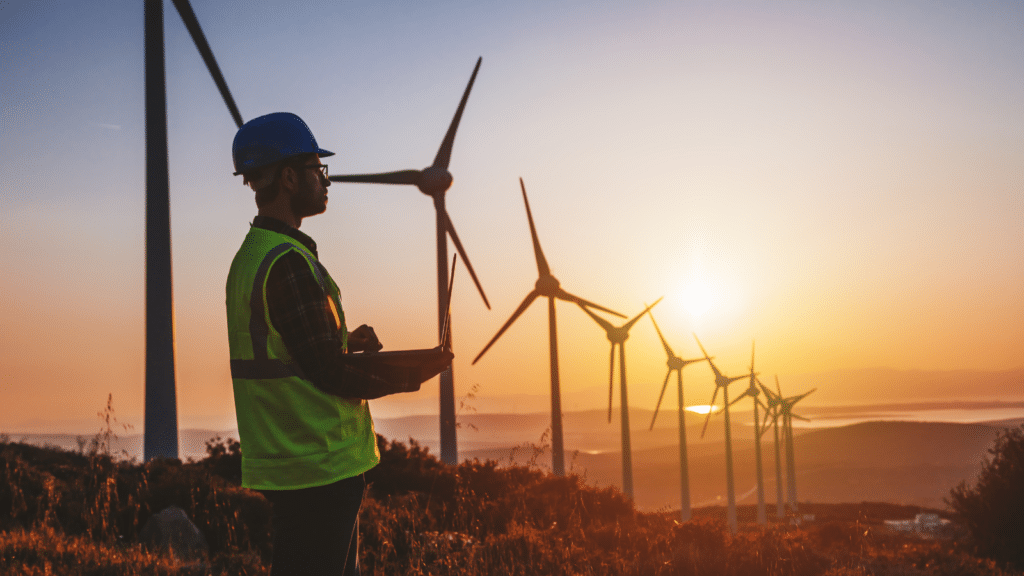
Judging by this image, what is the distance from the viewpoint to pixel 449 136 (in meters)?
34.8

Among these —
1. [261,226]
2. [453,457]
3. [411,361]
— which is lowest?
[453,457]

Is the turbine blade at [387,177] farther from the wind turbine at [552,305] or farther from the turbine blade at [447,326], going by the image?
the turbine blade at [447,326]

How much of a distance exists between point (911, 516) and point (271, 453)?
83880mm

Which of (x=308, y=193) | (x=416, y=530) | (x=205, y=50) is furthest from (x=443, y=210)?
(x=308, y=193)

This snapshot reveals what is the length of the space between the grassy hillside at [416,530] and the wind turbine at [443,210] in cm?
1371

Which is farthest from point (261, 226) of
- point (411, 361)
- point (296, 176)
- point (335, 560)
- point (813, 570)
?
point (813, 570)

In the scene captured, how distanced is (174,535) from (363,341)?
272 inches

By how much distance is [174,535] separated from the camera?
348 inches

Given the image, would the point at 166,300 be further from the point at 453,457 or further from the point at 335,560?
the point at 335,560

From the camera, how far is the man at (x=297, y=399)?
2879mm

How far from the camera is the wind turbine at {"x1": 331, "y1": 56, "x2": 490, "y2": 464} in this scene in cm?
3042

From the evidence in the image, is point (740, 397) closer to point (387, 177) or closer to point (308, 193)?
point (387, 177)

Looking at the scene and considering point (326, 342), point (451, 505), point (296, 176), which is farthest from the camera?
point (451, 505)

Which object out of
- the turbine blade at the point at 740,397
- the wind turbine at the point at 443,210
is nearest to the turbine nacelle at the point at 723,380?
the turbine blade at the point at 740,397
